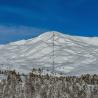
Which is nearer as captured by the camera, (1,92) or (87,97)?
(1,92)

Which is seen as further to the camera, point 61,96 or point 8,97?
point 61,96

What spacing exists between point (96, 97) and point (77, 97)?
34.2 feet

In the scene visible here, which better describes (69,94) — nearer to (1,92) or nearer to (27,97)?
(27,97)

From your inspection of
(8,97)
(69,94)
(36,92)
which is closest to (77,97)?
(69,94)

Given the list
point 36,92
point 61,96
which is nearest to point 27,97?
point 36,92

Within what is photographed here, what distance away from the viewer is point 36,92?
196 m

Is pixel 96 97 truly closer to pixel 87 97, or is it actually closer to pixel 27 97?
pixel 87 97

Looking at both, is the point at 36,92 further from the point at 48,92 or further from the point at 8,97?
the point at 8,97

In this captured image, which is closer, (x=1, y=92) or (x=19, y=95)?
(x=1, y=92)

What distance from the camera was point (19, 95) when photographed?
198m

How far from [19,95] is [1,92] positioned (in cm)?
1553

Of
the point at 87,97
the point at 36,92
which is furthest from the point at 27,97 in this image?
the point at 87,97

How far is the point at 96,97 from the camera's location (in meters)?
193

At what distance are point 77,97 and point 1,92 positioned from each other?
4040 centimetres
